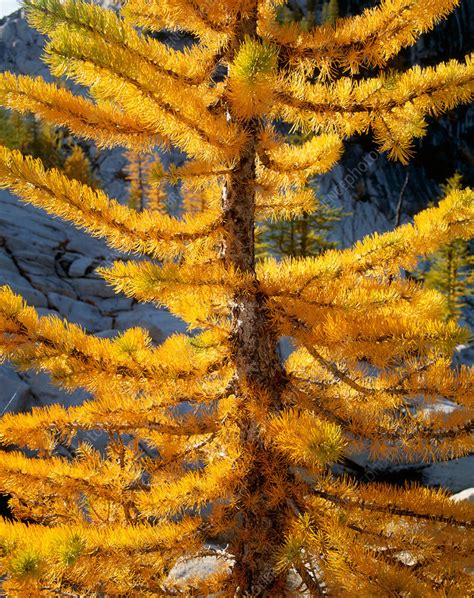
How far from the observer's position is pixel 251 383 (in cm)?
302

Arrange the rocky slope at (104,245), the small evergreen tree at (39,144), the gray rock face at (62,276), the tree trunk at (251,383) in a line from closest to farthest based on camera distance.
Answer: the tree trunk at (251,383)
the rocky slope at (104,245)
the gray rock face at (62,276)
the small evergreen tree at (39,144)

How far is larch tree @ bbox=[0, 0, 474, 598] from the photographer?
2244 millimetres

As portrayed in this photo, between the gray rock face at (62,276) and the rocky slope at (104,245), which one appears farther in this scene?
the gray rock face at (62,276)

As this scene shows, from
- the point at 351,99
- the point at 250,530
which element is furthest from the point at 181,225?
the point at 250,530

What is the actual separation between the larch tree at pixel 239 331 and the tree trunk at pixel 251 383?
0.05 ft

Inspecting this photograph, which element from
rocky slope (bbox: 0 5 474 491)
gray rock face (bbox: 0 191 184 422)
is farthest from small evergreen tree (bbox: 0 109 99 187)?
gray rock face (bbox: 0 191 184 422)

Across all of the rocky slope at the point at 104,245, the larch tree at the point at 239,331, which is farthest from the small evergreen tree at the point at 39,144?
the larch tree at the point at 239,331

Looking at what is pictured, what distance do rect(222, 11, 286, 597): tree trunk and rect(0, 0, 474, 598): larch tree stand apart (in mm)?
14

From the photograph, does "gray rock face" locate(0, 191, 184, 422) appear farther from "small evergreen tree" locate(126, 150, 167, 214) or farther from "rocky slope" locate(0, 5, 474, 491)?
"small evergreen tree" locate(126, 150, 167, 214)

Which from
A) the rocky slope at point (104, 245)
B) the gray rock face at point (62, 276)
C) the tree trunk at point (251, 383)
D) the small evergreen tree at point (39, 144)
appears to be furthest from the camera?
the small evergreen tree at point (39, 144)

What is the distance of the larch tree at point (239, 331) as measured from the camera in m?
2.24

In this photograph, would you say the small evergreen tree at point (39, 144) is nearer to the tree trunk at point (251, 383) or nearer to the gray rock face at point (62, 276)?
the gray rock face at point (62, 276)

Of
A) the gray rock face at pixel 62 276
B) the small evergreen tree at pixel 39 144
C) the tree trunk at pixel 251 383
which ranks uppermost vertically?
the small evergreen tree at pixel 39 144

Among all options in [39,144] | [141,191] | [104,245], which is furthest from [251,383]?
[39,144]
